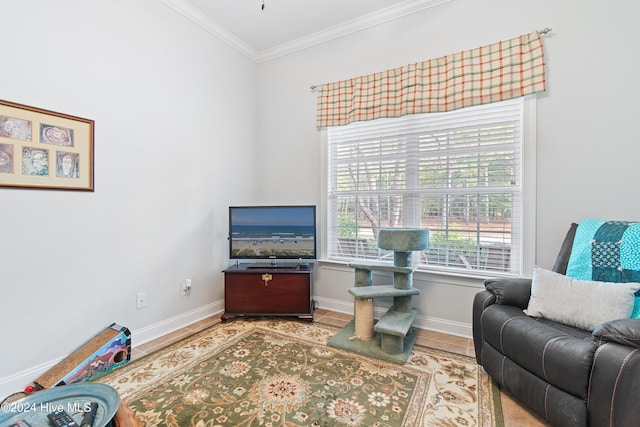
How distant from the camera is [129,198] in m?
2.33

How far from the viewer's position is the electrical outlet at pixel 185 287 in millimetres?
2768

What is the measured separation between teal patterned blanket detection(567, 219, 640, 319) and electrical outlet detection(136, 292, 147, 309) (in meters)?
3.12

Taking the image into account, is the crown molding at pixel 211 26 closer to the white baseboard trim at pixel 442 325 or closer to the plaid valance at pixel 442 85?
the plaid valance at pixel 442 85

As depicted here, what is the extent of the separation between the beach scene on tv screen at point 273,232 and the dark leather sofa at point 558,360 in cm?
161

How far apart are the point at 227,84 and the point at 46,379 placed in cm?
289

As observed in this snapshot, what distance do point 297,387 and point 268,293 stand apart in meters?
1.13

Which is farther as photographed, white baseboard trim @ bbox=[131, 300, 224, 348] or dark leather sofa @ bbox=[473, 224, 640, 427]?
white baseboard trim @ bbox=[131, 300, 224, 348]

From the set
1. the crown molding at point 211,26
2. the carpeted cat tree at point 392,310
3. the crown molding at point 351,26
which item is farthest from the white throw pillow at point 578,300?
the crown molding at point 211,26

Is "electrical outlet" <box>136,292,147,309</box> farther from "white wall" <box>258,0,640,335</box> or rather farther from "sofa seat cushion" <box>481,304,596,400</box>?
"sofa seat cushion" <box>481,304,596,400</box>

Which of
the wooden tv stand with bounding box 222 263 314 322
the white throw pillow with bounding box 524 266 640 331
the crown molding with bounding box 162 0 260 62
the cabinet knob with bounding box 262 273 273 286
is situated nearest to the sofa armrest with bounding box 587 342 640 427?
the white throw pillow with bounding box 524 266 640 331

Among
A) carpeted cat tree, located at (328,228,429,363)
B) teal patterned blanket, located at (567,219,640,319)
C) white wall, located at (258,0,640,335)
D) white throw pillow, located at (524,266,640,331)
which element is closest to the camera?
white throw pillow, located at (524,266,640,331)

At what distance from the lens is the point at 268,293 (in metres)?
2.84

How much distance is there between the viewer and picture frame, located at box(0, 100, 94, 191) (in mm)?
1752

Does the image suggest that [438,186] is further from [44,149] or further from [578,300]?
[44,149]
